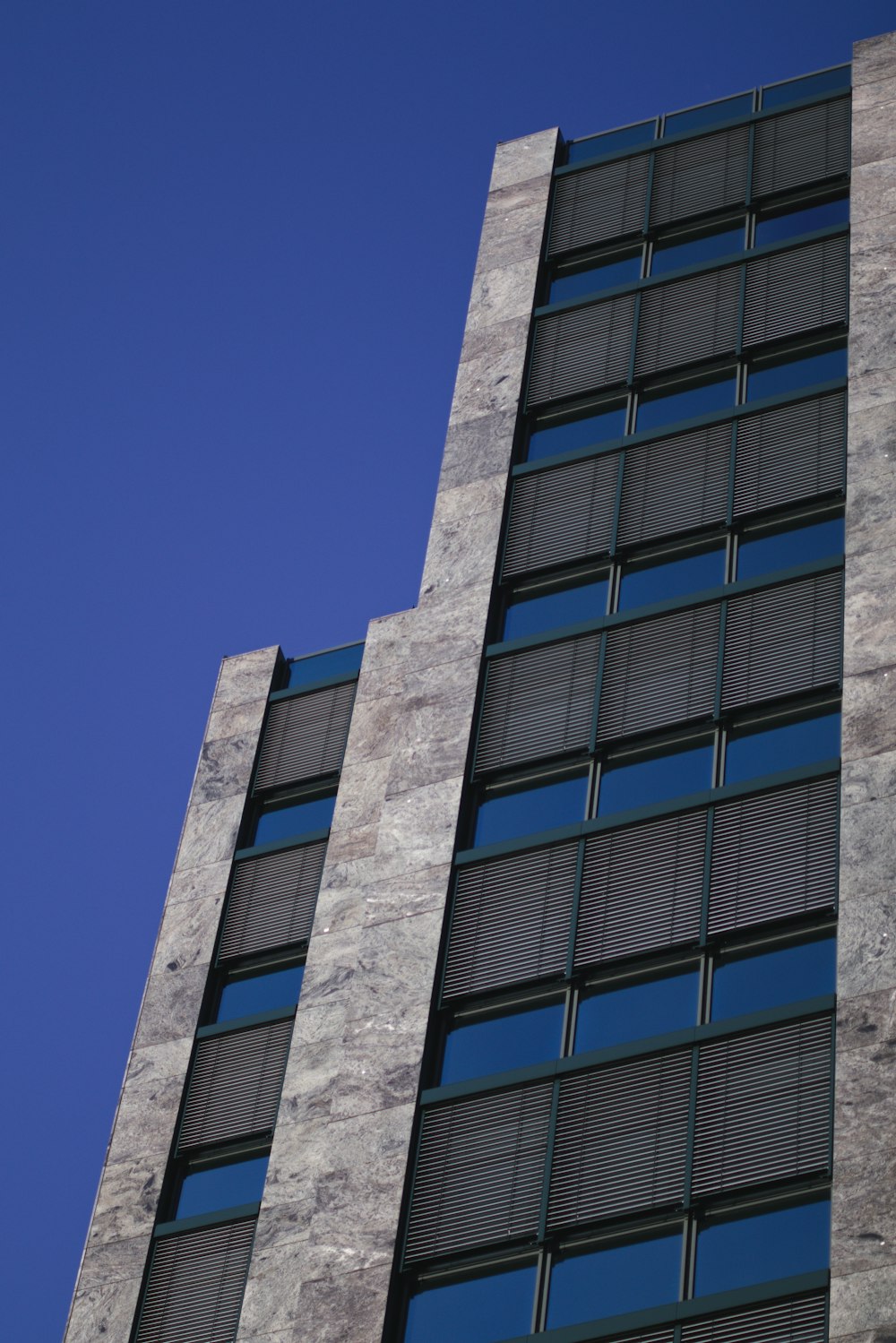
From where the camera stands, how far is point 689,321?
1769 inches

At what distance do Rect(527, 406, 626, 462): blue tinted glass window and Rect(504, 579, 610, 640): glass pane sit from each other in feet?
12.1

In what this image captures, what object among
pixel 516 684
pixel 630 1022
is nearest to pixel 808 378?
pixel 516 684

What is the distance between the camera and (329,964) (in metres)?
37.1

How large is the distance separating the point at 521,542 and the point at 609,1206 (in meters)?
14.5

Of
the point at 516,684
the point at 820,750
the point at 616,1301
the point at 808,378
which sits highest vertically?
the point at 808,378

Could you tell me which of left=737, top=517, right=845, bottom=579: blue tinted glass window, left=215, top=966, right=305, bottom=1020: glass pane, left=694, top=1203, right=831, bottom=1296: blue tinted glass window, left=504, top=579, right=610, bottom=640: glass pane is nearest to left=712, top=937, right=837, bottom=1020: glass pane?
left=694, top=1203, right=831, bottom=1296: blue tinted glass window

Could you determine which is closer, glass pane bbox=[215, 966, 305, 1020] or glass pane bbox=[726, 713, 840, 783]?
glass pane bbox=[726, 713, 840, 783]

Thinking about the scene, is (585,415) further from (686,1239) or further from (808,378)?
(686,1239)

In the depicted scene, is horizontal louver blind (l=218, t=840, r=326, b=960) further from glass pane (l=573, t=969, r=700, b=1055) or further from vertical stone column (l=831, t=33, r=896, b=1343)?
vertical stone column (l=831, t=33, r=896, b=1343)

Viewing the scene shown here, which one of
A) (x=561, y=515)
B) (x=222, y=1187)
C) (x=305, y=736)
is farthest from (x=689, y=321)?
(x=222, y=1187)

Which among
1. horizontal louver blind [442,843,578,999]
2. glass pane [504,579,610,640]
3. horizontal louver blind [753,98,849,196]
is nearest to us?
horizontal louver blind [442,843,578,999]

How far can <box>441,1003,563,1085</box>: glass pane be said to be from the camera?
112 feet

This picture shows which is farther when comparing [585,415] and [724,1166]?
[585,415]

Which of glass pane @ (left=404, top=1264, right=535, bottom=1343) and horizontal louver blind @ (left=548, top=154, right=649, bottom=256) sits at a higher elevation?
horizontal louver blind @ (left=548, top=154, right=649, bottom=256)
